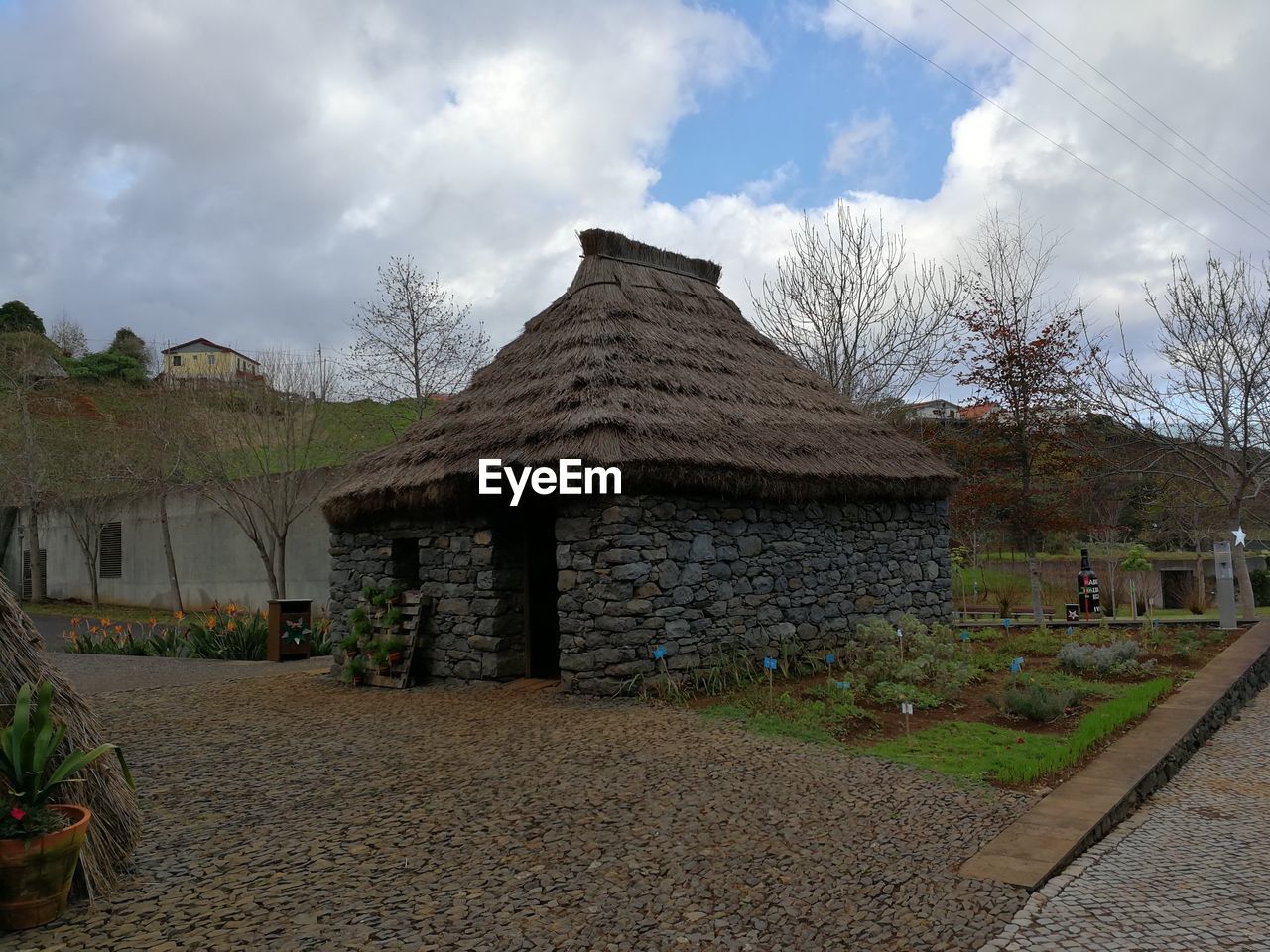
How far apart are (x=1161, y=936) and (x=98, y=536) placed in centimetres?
2609

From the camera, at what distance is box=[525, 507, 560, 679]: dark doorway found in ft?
31.1

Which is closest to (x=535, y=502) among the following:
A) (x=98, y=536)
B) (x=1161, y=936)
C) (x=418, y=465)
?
(x=418, y=465)

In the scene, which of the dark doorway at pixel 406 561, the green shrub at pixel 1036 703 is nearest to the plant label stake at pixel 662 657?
the green shrub at pixel 1036 703

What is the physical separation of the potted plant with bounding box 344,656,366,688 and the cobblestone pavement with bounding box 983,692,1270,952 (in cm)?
740

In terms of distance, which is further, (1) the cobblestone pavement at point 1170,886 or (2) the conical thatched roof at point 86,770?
(2) the conical thatched roof at point 86,770

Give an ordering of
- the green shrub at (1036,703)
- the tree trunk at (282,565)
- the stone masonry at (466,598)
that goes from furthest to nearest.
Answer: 1. the tree trunk at (282,565)
2. the stone masonry at (466,598)
3. the green shrub at (1036,703)

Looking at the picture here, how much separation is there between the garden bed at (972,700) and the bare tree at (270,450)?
11.9 meters

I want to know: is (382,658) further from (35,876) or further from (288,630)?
(35,876)

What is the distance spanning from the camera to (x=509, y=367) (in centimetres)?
1045

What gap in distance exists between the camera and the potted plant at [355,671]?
962cm

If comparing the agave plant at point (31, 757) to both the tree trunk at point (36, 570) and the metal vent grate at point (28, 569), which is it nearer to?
the tree trunk at point (36, 570)
